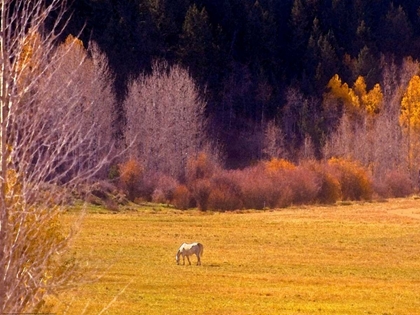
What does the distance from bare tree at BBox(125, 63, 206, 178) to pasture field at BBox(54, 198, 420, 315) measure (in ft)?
63.0

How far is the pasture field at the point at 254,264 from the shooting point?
27.3 meters

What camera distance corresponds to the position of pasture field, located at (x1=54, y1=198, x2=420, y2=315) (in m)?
27.3

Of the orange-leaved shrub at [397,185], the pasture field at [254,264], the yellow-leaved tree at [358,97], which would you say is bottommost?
the pasture field at [254,264]

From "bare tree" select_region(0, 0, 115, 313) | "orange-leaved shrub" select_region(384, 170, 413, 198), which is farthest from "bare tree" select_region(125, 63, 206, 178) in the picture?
"bare tree" select_region(0, 0, 115, 313)

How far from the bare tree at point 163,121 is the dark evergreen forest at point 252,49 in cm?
470

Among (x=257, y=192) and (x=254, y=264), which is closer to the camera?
(x=254, y=264)

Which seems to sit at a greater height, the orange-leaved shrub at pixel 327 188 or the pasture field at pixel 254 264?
the orange-leaved shrub at pixel 327 188

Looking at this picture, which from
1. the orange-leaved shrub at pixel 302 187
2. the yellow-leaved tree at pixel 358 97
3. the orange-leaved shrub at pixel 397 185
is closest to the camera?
the orange-leaved shrub at pixel 302 187

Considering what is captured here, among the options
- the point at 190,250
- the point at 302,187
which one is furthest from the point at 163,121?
the point at 190,250

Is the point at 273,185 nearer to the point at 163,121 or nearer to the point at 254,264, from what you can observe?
the point at 163,121

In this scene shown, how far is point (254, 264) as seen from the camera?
37.3 metres

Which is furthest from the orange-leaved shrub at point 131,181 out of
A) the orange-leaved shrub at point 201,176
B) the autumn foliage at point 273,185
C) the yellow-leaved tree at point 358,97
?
the yellow-leaved tree at point 358,97

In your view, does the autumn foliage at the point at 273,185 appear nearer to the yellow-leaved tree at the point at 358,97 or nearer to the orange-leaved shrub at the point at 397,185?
the orange-leaved shrub at the point at 397,185

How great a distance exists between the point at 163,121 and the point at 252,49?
3257 centimetres
